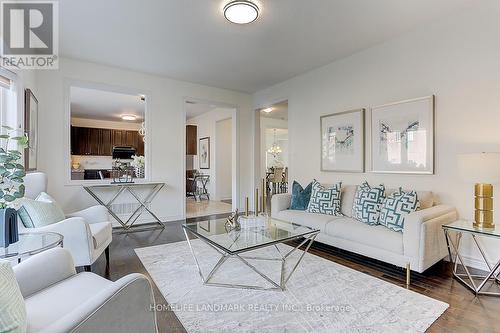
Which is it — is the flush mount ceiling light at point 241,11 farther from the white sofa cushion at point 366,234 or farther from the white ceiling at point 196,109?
the white ceiling at point 196,109

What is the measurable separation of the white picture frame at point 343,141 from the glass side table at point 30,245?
141 inches

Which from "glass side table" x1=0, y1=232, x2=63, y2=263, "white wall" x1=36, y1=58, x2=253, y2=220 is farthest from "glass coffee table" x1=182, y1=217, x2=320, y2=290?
"white wall" x1=36, y1=58, x2=253, y2=220

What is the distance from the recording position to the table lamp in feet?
7.38

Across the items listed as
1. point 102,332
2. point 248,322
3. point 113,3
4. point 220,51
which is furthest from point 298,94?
point 102,332

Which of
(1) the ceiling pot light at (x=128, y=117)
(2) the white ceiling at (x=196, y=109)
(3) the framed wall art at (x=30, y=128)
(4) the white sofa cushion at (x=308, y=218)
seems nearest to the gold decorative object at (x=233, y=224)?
(4) the white sofa cushion at (x=308, y=218)

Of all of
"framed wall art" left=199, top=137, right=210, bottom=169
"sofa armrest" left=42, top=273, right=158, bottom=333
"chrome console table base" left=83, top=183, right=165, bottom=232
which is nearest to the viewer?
"sofa armrest" left=42, top=273, right=158, bottom=333

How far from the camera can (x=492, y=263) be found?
259 cm

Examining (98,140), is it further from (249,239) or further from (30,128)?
(249,239)

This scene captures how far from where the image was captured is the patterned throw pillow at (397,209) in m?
2.68

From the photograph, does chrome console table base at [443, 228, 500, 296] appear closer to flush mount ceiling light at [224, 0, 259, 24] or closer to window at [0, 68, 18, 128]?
flush mount ceiling light at [224, 0, 259, 24]

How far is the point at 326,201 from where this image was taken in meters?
3.53

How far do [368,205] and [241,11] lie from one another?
2590 mm

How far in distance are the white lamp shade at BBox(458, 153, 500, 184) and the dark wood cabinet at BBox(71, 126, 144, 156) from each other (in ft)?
29.8

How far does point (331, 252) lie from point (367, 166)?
135 centimetres
